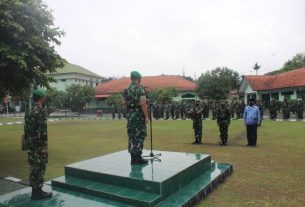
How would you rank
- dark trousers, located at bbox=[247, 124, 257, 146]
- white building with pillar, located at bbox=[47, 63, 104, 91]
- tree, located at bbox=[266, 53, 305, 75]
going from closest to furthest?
dark trousers, located at bbox=[247, 124, 257, 146], tree, located at bbox=[266, 53, 305, 75], white building with pillar, located at bbox=[47, 63, 104, 91]

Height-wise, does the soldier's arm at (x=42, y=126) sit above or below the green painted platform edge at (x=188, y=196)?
above

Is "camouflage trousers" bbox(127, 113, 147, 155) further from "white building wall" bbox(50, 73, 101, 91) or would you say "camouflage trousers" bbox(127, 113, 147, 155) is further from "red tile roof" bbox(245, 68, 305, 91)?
"white building wall" bbox(50, 73, 101, 91)

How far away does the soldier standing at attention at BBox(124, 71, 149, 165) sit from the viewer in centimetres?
630

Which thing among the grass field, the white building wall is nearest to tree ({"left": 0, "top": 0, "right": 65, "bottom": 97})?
the grass field

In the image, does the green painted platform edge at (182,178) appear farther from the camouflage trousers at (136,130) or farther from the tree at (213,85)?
the tree at (213,85)

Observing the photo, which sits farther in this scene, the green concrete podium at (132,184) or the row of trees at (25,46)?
the row of trees at (25,46)

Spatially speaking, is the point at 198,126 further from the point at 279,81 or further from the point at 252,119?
the point at 279,81

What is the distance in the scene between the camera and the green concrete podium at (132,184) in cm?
531

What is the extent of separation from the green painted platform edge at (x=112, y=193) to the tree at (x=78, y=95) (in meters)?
36.1

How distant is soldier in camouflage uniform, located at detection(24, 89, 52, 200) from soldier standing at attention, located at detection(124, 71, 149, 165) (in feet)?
5.30

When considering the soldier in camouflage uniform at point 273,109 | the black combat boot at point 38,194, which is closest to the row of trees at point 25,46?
the black combat boot at point 38,194

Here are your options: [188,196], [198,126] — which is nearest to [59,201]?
[188,196]

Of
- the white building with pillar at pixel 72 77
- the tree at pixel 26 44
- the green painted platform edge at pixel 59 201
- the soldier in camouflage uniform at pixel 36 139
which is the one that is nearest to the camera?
the green painted platform edge at pixel 59 201

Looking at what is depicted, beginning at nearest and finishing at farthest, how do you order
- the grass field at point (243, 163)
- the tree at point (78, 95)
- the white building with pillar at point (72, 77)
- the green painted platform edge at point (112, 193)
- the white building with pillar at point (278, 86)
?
1. the green painted platform edge at point (112, 193)
2. the grass field at point (243, 163)
3. the white building with pillar at point (278, 86)
4. the tree at point (78, 95)
5. the white building with pillar at point (72, 77)
